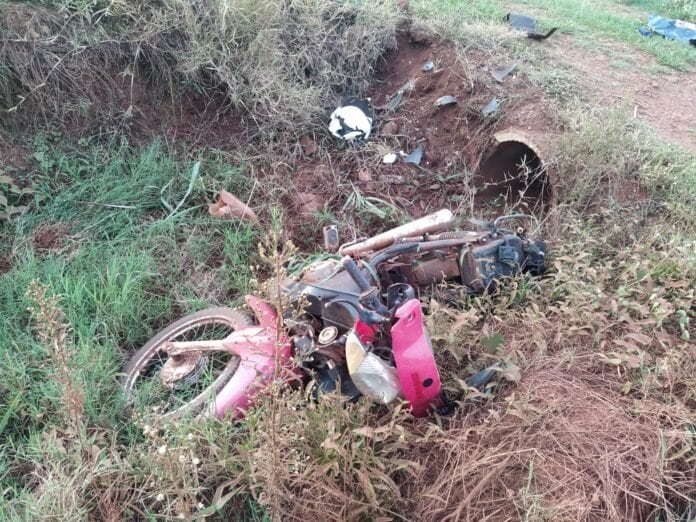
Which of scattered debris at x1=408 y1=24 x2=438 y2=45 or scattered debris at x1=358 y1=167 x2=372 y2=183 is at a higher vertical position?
scattered debris at x1=408 y1=24 x2=438 y2=45

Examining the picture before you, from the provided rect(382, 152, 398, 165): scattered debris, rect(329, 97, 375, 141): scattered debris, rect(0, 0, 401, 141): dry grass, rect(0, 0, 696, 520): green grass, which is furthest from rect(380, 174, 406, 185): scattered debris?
rect(0, 0, 401, 141): dry grass

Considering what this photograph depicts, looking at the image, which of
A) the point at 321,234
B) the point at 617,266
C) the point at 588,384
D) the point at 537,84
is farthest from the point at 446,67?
the point at 588,384

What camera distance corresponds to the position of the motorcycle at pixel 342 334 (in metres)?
1.94

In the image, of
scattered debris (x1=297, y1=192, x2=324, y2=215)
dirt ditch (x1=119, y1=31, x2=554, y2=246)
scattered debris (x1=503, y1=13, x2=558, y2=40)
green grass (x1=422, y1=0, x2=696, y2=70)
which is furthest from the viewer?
scattered debris (x1=503, y1=13, x2=558, y2=40)

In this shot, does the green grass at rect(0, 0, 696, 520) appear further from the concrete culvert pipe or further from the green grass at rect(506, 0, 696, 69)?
the green grass at rect(506, 0, 696, 69)

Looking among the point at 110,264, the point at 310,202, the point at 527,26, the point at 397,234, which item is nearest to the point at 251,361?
the point at 397,234

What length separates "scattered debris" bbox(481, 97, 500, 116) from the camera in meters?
4.01

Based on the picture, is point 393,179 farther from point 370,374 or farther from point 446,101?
point 370,374

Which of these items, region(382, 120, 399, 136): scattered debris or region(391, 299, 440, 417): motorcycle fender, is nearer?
region(391, 299, 440, 417): motorcycle fender

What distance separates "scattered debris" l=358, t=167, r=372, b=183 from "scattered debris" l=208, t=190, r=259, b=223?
0.89 m

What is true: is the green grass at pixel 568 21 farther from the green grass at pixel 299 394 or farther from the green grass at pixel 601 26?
the green grass at pixel 299 394

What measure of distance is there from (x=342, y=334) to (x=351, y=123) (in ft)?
7.73

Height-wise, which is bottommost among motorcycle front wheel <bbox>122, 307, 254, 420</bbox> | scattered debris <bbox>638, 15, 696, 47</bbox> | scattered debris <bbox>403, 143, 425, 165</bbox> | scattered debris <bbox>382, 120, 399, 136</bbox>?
motorcycle front wheel <bbox>122, 307, 254, 420</bbox>

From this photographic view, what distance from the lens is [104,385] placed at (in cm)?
235
